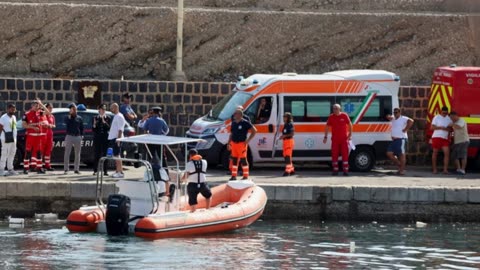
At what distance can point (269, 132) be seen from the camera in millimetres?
32969

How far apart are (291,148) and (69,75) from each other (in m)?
15.5

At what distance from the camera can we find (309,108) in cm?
3316

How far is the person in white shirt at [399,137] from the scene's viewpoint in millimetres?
32906

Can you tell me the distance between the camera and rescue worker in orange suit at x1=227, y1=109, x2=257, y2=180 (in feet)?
101

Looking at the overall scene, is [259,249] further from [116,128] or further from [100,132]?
[100,132]

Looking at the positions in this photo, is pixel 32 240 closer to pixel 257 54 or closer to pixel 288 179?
pixel 288 179

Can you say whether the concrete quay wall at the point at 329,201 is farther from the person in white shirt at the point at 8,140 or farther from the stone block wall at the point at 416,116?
the stone block wall at the point at 416,116

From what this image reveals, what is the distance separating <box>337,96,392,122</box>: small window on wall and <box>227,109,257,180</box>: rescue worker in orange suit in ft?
10.0

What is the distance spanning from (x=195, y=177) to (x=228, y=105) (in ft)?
19.5

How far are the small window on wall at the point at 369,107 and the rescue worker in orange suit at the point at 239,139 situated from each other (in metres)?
3.06

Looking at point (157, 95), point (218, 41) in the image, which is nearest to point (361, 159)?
point (157, 95)

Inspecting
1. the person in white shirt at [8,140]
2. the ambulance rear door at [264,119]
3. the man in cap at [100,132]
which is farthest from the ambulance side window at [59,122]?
the ambulance rear door at [264,119]

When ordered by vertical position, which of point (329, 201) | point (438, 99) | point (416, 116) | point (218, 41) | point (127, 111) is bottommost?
point (329, 201)

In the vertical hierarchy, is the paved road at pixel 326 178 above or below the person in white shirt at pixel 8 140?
below
